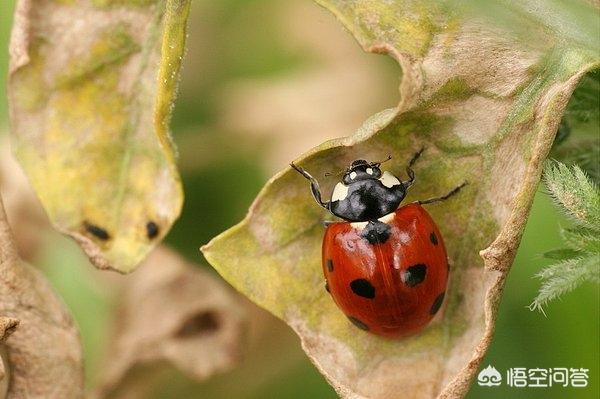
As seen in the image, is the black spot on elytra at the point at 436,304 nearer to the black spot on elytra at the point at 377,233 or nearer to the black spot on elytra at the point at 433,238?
the black spot on elytra at the point at 433,238

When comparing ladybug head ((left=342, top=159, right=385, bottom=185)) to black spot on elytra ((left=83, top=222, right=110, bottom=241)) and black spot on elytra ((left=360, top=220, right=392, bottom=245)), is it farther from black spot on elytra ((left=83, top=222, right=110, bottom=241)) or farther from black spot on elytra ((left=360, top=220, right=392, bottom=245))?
black spot on elytra ((left=83, top=222, right=110, bottom=241))

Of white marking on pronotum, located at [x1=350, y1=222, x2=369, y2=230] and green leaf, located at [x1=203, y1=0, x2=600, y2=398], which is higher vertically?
green leaf, located at [x1=203, y1=0, x2=600, y2=398]

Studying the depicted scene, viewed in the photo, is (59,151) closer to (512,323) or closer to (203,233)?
(203,233)

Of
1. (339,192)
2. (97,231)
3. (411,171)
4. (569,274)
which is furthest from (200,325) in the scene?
(569,274)

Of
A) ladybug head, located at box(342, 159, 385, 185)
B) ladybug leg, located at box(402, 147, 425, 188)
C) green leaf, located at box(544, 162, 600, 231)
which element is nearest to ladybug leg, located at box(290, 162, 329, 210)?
ladybug head, located at box(342, 159, 385, 185)

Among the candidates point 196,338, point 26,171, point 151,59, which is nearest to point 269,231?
point 151,59

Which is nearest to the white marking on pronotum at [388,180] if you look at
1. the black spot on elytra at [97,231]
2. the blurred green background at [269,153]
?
the black spot on elytra at [97,231]
